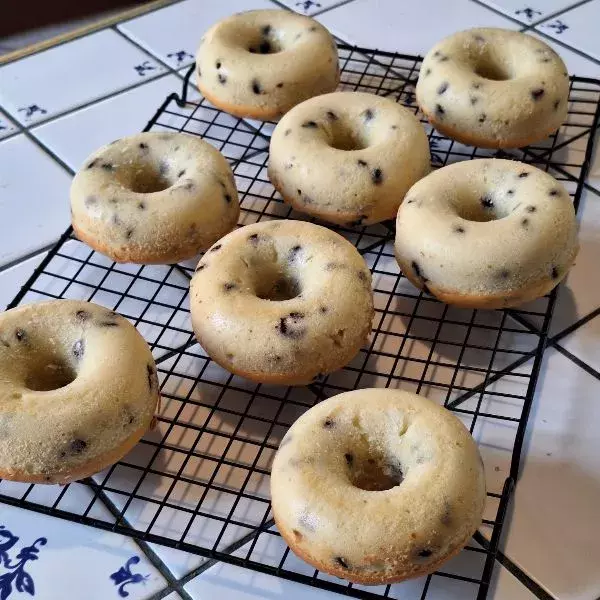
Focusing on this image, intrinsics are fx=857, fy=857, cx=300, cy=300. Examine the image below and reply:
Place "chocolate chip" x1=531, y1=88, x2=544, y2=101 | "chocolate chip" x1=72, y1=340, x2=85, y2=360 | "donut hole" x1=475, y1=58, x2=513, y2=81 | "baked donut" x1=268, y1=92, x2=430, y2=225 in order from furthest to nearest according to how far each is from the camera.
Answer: "donut hole" x1=475, y1=58, x2=513, y2=81 < "chocolate chip" x1=531, y1=88, x2=544, y2=101 < "baked donut" x1=268, y1=92, x2=430, y2=225 < "chocolate chip" x1=72, y1=340, x2=85, y2=360

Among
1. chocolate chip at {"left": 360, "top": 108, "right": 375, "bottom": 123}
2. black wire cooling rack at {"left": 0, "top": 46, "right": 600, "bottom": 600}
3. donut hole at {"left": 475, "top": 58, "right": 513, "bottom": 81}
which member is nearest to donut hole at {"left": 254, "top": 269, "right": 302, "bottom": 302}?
black wire cooling rack at {"left": 0, "top": 46, "right": 600, "bottom": 600}

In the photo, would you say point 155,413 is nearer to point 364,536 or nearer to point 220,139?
point 364,536

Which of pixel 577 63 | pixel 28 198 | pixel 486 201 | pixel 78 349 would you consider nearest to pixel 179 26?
pixel 28 198

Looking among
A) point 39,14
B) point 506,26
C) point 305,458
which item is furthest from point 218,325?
point 39,14

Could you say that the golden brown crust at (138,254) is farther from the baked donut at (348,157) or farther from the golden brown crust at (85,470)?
the golden brown crust at (85,470)

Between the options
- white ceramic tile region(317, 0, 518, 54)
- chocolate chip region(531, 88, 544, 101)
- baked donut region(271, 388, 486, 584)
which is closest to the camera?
baked donut region(271, 388, 486, 584)

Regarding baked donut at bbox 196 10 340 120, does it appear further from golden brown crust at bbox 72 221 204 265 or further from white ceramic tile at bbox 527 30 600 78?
white ceramic tile at bbox 527 30 600 78

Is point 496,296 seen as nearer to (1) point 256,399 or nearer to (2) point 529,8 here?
(1) point 256,399
